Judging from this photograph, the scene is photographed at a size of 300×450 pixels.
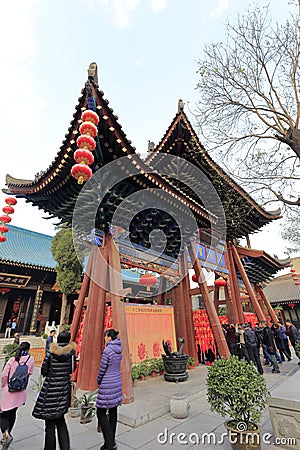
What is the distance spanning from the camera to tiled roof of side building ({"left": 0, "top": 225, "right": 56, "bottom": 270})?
16.1 m

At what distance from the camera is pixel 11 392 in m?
3.34

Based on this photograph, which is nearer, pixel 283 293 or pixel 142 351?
pixel 142 351

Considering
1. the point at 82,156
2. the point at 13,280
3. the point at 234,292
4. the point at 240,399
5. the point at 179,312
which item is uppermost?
the point at 13,280

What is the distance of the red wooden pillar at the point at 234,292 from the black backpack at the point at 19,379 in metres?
8.22

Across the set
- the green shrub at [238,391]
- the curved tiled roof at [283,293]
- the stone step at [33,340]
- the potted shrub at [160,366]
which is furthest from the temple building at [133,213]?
the curved tiled roof at [283,293]

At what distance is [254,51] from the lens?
7.31 m

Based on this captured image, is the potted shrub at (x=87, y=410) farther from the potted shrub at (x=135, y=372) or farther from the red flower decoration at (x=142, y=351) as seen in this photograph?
the red flower decoration at (x=142, y=351)

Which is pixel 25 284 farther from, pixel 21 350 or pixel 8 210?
pixel 21 350

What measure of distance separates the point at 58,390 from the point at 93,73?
4745 millimetres

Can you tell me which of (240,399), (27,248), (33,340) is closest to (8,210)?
(240,399)

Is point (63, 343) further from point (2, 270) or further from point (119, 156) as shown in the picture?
point (2, 270)

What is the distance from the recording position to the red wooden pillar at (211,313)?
7.13 metres

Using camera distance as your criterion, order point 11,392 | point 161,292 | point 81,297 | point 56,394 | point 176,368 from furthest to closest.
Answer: point 161,292 < point 81,297 < point 176,368 < point 11,392 < point 56,394

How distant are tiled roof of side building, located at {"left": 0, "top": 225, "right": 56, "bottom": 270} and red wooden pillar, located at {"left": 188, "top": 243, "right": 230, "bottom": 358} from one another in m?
11.8
